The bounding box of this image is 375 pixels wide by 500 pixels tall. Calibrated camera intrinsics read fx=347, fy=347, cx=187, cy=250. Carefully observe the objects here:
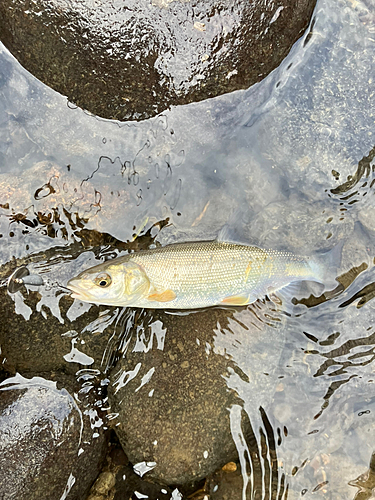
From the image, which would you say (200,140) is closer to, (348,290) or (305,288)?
(305,288)

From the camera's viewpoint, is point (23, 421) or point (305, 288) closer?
point (23, 421)

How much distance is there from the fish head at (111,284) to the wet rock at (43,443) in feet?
3.66

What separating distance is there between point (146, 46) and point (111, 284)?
2.40 m

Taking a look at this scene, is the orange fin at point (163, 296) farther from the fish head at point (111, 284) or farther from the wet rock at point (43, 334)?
the wet rock at point (43, 334)

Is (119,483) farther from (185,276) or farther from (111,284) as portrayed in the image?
(185,276)

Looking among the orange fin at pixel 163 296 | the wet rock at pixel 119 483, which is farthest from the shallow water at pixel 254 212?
the wet rock at pixel 119 483

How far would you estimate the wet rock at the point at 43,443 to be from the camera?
3.37 metres

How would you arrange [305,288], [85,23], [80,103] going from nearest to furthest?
[85,23]
[80,103]
[305,288]

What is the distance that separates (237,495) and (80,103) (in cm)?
456

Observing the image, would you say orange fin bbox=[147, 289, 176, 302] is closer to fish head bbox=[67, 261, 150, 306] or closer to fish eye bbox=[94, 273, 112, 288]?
fish head bbox=[67, 261, 150, 306]

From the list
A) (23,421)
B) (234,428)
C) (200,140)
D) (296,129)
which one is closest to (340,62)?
(296,129)

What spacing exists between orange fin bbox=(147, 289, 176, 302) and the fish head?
0.07 metres

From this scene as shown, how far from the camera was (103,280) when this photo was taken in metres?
3.36

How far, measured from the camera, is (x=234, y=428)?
12.5ft
